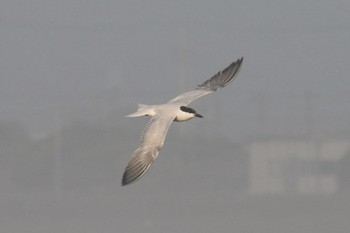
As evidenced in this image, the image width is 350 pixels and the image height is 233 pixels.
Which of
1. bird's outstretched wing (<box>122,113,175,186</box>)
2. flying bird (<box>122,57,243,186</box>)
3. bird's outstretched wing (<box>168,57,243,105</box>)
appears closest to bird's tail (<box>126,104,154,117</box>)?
flying bird (<box>122,57,243,186</box>)

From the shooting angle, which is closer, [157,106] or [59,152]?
[157,106]

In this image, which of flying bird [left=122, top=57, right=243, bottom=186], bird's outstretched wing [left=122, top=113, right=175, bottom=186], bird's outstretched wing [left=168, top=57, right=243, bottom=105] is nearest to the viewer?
bird's outstretched wing [left=122, top=113, right=175, bottom=186]

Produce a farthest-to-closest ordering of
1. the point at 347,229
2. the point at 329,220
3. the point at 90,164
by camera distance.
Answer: the point at 90,164, the point at 329,220, the point at 347,229

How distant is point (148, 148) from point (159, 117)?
718 mm

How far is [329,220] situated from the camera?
2566 inches

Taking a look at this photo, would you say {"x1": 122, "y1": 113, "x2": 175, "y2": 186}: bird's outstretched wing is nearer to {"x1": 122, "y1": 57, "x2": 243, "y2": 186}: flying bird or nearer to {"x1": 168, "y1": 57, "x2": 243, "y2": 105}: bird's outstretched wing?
{"x1": 122, "y1": 57, "x2": 243, "y2": 186}: flying bird

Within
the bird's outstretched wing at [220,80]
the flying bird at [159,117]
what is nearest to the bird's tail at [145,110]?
the flying bird at [159,117]

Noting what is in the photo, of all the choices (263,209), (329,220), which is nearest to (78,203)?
(263,209)

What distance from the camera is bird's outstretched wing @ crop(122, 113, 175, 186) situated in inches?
584

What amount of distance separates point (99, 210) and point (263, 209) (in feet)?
33.6

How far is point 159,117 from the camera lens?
16.1 metres

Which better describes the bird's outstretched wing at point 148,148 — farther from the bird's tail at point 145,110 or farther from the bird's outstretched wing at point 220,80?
the bird's outstretched wing at point 220,80

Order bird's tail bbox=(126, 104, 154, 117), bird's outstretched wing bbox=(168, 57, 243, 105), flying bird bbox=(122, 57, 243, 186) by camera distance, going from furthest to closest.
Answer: bird's outstretched wing bbox=(168, 57, 243, 105), bird's tail bbox=(126, 104, 154, 117), flying bird bbox=(122, 57, 243, 186)

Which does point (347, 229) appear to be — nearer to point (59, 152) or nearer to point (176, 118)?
point (59, 152)
